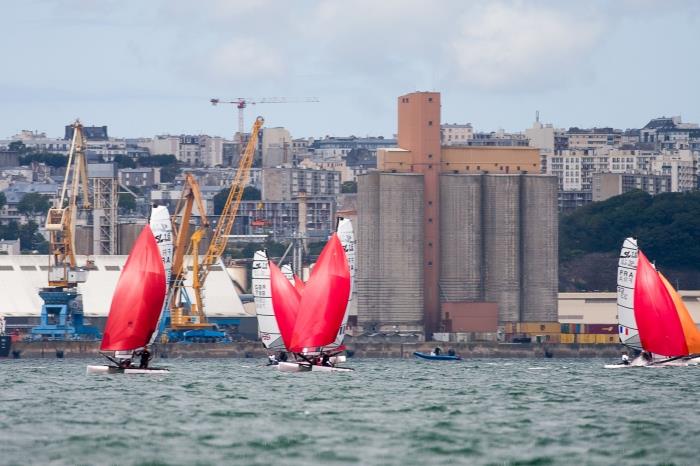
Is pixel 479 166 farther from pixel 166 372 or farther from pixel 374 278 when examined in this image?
pixel 166 372

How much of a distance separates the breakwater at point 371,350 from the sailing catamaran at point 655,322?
4799 cm

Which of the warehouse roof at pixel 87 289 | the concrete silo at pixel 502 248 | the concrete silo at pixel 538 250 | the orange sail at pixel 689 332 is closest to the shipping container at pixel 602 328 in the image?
the concrete silo at pixel 538 250

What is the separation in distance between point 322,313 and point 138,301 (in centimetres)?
841

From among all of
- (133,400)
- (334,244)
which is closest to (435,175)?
(334,244)

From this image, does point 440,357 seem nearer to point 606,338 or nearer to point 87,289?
point 606,338

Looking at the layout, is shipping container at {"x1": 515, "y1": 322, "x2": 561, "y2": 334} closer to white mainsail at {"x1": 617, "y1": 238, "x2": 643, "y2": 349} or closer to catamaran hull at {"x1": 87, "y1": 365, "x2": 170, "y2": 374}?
white mainsail at {"x1": 617, "y1": 238, "x2": 643, "y2": 349}

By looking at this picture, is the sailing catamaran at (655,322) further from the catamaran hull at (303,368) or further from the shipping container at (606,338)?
the shipping container at (606,338)

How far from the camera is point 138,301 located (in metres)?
68.6

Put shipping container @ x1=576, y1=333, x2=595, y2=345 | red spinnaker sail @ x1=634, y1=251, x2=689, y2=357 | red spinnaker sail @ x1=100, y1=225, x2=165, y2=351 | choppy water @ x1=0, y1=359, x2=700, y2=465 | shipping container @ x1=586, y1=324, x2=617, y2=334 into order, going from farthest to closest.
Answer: shipping container @ x1=586, y1=324, x2=617, y2=334 < shipping container @ x1=576, y1=333, x2=595, y2=345 < red spinnaker sail @ x1=634, y1=251, x2=689, y2=357 < red spinnaker sail @ x1=100, y1=225, x2=165, y2=351 < choppy water @ x1=0, y1=359, x2=700, y2=465

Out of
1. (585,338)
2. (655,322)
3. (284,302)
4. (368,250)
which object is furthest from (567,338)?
(655,322)

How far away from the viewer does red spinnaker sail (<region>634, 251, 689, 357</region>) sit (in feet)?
268

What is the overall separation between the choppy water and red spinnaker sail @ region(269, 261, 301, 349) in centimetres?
1595

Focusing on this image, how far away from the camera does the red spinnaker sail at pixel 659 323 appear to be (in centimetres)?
8156

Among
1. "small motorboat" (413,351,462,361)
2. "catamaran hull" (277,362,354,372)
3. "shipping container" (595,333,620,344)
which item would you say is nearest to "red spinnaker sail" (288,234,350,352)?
"catamaran hull" (277,362,354,372)
